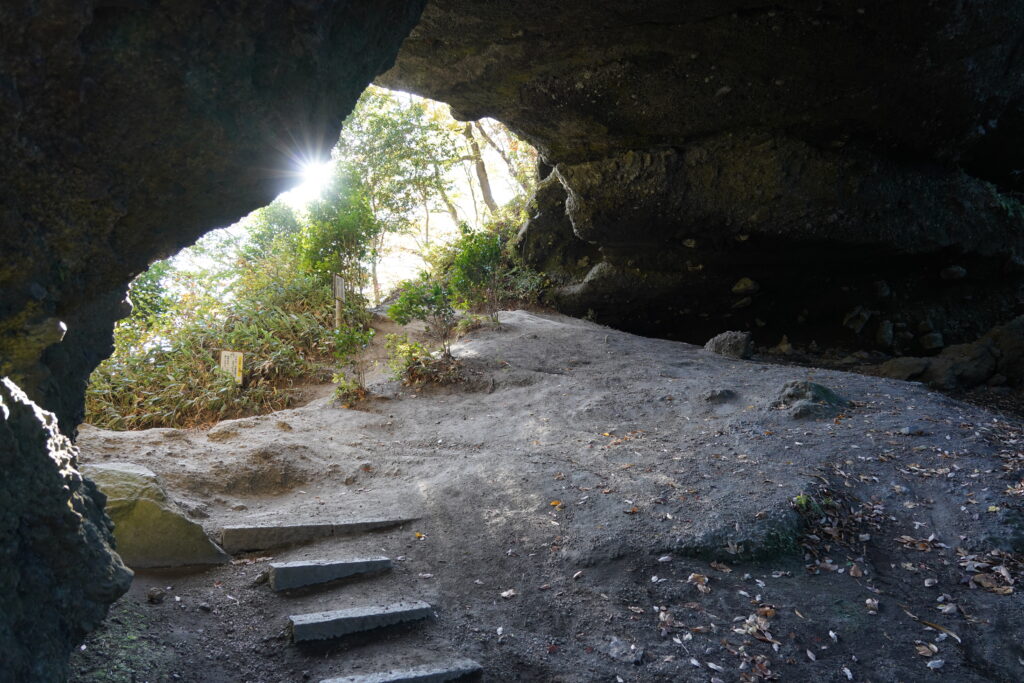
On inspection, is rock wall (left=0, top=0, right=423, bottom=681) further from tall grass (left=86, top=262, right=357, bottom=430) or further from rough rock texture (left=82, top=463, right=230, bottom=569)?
tall grass (left=86, top=262, right=357, bottom=430)

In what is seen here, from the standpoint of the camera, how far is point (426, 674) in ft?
9.41

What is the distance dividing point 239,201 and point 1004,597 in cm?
449

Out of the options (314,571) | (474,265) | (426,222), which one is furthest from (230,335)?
(426,222)

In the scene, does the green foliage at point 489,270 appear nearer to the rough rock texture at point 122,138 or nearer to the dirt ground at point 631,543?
the dirt ground at point 631,543

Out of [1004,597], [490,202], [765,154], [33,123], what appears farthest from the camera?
[490,202]

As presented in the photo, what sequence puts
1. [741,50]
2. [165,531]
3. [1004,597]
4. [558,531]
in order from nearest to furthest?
[1004,597], [165,531], [558,531], [741,50]

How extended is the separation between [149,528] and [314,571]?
3.38 ft

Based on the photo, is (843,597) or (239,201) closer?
(239,201)

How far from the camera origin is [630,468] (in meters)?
4.84

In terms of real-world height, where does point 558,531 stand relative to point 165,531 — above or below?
below

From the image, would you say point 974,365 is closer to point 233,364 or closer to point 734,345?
point 734,345

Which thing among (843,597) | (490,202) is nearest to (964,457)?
(843,597)

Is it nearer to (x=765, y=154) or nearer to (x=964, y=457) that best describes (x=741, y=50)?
(x=765, y=154)

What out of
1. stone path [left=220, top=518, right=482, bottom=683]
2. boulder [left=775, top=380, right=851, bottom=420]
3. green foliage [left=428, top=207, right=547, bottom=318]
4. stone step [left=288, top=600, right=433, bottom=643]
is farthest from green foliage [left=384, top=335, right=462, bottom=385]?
stone step [left=288, top=600, right=433, bottom=643]
